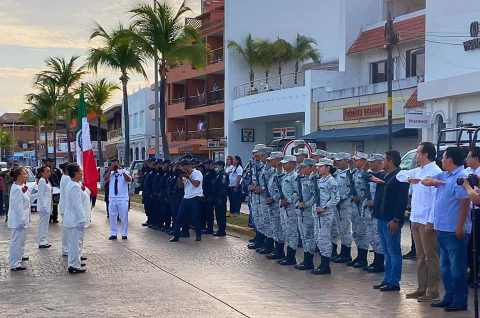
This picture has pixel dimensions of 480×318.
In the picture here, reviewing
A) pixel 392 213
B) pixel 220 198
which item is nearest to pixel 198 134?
pixel 220 198

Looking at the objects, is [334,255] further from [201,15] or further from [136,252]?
[201,15]

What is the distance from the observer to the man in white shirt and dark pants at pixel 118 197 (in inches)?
679

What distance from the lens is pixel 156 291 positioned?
1052 centimetres

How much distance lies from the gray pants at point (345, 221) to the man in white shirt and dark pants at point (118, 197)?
612cm

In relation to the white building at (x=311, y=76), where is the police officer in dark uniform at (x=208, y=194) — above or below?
below

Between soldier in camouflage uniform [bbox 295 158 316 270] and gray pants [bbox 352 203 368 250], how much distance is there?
90cm

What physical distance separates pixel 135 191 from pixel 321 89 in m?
10.9

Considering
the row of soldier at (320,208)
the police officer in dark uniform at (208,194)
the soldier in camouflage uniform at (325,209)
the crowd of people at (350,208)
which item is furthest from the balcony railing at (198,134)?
the soldier in camouflage uniform at (325,209)

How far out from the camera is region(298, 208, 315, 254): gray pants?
12336 millimetres

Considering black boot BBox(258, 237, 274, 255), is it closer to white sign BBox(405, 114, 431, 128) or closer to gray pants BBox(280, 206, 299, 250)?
gray pants BBox(280, 206, 299, 250)

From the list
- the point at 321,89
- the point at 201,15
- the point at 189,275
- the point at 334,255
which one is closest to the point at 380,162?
the point at 334,255

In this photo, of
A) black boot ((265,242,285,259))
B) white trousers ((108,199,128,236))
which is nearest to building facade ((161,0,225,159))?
white trousers ((108,199,128,236))

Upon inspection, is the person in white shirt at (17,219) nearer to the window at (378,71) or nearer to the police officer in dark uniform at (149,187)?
the police officer in dark uniform at (149,187)

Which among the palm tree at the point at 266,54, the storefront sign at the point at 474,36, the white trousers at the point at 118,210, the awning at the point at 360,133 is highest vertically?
the palm tree at the point at 266,54
